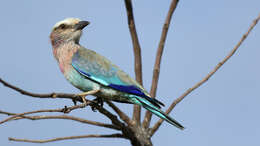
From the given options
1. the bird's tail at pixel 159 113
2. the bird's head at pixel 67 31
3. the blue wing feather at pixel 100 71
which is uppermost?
the bird's head at pixel 67 31

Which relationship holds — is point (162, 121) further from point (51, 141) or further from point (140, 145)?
point (51, 141)

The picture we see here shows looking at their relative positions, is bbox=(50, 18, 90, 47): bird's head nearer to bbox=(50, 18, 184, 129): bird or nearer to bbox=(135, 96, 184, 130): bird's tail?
bbox=(50, 18, 184, 129): bird

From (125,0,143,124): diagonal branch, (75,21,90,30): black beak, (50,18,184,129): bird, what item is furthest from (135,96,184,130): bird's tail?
(75,21,90,30): black beak

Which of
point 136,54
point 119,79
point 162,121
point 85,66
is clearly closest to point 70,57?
point 85,66

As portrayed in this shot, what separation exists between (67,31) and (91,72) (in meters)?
1.20

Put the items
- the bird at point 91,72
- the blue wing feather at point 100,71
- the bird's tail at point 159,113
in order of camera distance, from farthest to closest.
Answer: the blue wing feather at point 100,71
the bird at point 91,72
the bird's tail at point 159,113

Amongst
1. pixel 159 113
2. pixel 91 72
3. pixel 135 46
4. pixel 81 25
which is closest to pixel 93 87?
pixel 91 72

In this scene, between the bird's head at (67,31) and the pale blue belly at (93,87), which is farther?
the bird's head at (67,31)

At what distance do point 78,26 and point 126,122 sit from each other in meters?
3.05

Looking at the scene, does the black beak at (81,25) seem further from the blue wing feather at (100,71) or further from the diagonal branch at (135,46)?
the diagonal branch at (135,46)

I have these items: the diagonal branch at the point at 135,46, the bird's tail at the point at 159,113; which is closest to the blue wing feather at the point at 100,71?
the bird's tail at the point at 159,113

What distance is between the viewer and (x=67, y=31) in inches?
267

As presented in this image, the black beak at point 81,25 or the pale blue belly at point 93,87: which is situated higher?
the black beak at point 81,25

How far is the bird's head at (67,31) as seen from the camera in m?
6.75
